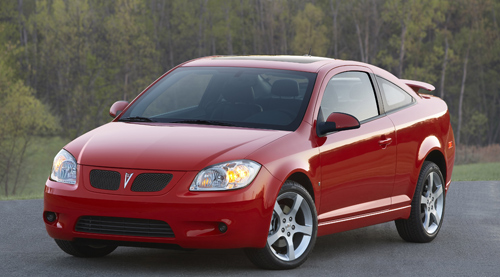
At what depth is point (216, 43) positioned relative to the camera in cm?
10425

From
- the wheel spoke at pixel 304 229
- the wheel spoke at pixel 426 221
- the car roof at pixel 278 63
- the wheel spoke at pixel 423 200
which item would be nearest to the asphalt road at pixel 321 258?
the wheel spoke at pixel 426 221

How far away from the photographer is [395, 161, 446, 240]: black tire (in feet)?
27.2

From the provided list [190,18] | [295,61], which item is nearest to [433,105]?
[295,61]

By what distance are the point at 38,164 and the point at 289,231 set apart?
67.1 m

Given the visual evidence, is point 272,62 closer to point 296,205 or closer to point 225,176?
point 296,205

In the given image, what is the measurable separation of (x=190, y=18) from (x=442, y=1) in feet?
91.8

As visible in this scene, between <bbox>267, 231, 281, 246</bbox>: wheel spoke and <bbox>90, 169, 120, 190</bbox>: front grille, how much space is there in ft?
3.70

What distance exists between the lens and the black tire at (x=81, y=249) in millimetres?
6852

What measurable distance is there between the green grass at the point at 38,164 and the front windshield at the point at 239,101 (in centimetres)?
4723

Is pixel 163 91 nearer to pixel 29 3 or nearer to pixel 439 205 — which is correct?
pixel 439 205

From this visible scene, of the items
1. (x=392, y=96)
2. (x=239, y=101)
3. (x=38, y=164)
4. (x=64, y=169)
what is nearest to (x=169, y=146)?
(x=64, y=169)

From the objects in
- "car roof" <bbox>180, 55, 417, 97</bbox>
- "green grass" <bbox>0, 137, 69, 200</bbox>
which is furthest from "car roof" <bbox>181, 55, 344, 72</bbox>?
"green grass" <bbox>0, 137, 69, 200</bbox>

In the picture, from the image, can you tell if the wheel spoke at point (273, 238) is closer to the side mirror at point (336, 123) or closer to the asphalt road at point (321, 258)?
the asphalt road at point (321, 258)

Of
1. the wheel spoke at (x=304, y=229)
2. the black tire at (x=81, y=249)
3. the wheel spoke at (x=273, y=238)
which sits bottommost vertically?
the black tire at (x=81, y=249)
